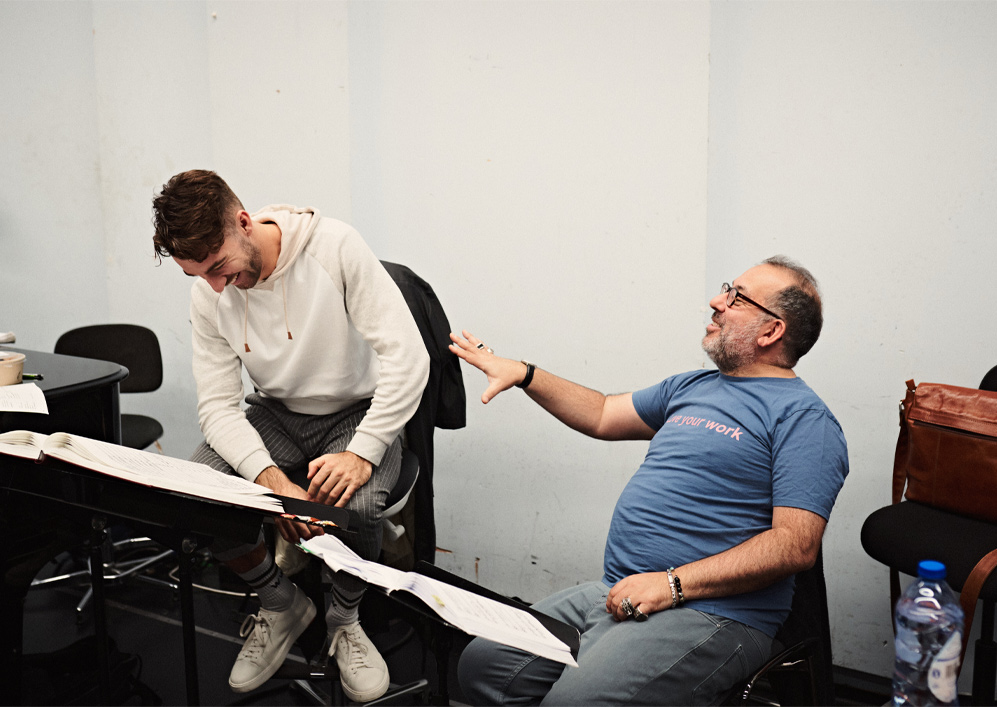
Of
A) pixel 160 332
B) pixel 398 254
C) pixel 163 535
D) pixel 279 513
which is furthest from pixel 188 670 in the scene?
pixel 160 332

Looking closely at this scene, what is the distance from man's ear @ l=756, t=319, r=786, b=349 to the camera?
5.08 ft

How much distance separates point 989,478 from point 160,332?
9.99ft

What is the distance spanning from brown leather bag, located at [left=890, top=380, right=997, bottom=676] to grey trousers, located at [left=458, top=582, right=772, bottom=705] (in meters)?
0.66

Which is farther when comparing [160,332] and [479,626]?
[160,332]

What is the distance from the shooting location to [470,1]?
242 cm

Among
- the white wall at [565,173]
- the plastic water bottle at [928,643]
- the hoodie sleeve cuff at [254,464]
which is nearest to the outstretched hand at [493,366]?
the hoodie sleeve cuff at [254,464]

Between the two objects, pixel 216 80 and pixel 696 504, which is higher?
pixel 216 80

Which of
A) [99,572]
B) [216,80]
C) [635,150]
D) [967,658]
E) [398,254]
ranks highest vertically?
[216,80]

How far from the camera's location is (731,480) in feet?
4.82

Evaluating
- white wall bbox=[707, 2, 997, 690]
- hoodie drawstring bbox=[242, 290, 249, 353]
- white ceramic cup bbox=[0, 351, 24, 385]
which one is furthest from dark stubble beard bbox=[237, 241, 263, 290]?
white wall bbox=[707, 2, 997, 690]

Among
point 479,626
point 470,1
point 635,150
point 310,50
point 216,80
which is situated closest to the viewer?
point 479,626

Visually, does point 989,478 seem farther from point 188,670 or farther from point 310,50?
point 310,50

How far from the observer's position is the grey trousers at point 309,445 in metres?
1.78

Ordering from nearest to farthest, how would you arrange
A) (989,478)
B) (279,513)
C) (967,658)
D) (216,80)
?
(279,513) < (989,478) < (967,658) < (216,80)
